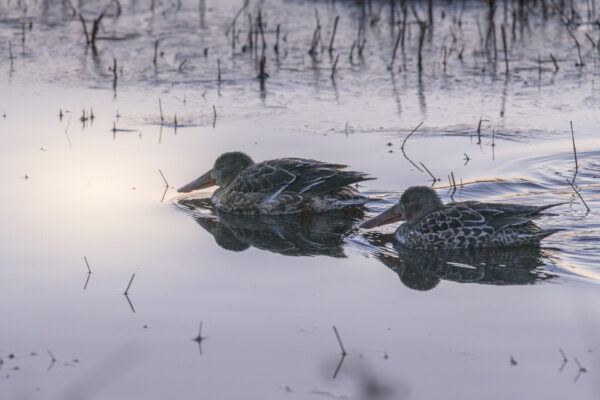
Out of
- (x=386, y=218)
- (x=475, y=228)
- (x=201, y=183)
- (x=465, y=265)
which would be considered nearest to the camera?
(x=465, y=265)

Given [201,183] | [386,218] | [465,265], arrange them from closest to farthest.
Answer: [465,265]
[386,218]
[201,183]

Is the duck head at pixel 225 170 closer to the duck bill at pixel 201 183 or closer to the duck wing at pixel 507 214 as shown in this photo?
the duck bill at pixel 201 183

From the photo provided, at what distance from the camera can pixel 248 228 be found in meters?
9.59

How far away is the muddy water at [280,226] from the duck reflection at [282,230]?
43 millimetres

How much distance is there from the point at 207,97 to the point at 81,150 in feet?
9.12

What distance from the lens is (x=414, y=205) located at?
917 centimetres

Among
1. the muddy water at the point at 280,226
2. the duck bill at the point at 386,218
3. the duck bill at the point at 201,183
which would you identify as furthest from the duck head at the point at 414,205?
the duck bill at the point at 201,183

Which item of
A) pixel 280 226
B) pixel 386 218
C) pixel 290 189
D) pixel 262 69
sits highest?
pixel 262 69

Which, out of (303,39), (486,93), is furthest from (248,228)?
(303,39)

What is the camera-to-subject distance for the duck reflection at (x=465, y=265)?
311 inches

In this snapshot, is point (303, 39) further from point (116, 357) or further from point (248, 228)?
point (116, 357)

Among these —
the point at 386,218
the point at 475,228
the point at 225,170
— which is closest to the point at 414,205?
the point at 386,218

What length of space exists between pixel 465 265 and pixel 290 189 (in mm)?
2199

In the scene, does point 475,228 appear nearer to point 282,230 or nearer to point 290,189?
point 282,230
